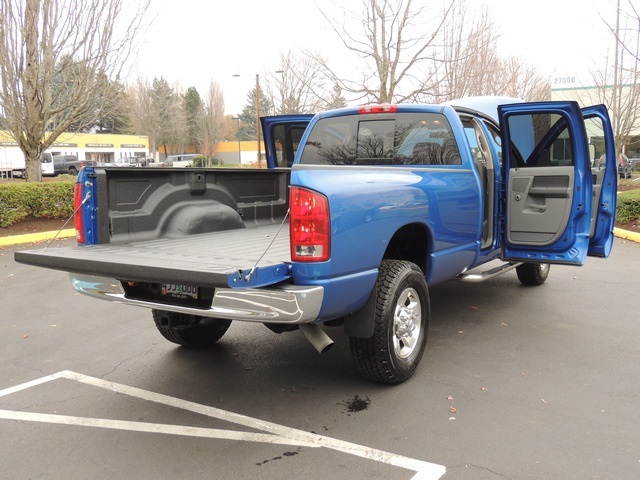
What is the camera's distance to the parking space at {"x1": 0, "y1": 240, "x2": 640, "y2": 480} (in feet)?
10.1

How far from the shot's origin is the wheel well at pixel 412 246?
438 cm

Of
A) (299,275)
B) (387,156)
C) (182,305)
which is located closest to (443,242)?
(387,156)

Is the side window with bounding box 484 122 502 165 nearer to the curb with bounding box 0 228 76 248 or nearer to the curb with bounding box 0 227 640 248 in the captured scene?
the curb with bounding box 0 227 640 248

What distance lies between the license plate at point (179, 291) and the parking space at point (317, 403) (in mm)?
→ 864

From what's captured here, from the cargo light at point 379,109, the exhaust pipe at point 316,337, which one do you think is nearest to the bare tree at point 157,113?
the cargo light at point 379,109

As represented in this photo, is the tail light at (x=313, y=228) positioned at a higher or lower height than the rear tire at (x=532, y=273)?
higher

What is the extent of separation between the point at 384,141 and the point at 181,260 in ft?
7.99

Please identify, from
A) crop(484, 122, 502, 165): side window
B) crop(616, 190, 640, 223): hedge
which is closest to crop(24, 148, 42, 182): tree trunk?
crop(484, 122, 502, 165): side window

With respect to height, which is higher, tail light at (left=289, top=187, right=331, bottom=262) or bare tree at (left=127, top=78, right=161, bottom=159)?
bare tree at (left=127, top=78, right=161, bottom=159)

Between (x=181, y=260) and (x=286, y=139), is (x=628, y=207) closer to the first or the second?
(x=286, y=139)

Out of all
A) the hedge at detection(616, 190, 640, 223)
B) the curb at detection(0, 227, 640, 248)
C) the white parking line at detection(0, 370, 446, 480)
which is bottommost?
the white parking line at detection(0, 370, 446, 480)

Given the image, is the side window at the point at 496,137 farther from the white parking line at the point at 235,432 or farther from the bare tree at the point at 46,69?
the bare tree at the point at 46,69

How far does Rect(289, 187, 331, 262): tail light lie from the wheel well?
123 cm

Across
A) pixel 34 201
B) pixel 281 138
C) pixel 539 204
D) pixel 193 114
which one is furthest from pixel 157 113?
pixel 539 204
